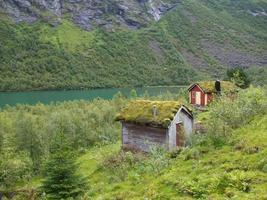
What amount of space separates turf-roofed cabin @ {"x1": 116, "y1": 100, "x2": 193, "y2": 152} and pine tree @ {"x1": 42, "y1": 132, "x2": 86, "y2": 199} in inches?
611

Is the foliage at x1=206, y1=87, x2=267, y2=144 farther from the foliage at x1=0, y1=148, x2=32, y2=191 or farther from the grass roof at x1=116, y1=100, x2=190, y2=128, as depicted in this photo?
the foliage at x1=0, y1=148, x2=32, y2=191

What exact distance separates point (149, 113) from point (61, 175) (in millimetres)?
18410

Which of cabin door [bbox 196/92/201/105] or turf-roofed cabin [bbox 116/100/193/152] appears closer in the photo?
turf-roofed cabin [bbox 116/100/193/152]

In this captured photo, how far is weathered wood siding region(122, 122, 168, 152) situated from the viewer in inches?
1624

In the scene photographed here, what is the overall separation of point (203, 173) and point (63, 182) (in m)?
7.69

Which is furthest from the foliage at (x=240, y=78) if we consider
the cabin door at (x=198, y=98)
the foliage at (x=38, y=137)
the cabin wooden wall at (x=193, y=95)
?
the foliage at (x=38, y=137)

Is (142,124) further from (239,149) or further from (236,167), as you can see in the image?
(236,167)

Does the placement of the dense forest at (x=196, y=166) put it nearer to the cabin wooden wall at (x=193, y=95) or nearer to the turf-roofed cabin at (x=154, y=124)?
the turf-roofed cabin at (x=154, y=124)

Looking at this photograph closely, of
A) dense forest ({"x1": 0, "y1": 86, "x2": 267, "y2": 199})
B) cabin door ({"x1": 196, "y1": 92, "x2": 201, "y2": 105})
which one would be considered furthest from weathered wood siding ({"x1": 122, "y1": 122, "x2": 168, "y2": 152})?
cabin door ({"x1": 196, "y1": 92, "x2": 201, "y2": 105})

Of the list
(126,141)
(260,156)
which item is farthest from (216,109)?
(126,141)

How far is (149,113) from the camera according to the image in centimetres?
4219

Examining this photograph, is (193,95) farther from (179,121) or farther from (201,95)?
(179,121)

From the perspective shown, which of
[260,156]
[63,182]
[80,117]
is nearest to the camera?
[260,156]

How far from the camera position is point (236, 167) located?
874 inches
